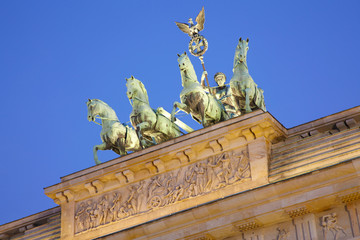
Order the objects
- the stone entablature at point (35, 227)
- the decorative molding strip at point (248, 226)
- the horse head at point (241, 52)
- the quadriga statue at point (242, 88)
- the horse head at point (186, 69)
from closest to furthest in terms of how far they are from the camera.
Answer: the decorative molding strip at point (248, 226) → the quadriga statue at point (242, 88) → the horse head at point (241, 52) → the horse head at point (186, 69) → the stone entablature at point (35, 227)

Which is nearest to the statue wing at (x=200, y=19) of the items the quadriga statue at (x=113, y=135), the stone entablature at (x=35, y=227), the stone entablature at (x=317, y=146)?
the quadriga statue at (x=113, y=135)

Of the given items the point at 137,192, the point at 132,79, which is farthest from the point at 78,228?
the point at 132,79

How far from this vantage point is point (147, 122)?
33312 mm

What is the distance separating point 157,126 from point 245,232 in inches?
221

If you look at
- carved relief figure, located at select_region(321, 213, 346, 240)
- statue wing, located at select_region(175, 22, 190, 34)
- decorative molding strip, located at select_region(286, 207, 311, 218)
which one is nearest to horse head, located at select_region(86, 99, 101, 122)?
statue wing, located at select_region(175, 22, 190, 34)

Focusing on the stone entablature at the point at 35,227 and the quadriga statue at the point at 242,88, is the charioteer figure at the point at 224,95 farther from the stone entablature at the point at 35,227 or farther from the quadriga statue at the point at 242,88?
the stone entablature at the point at 35,227

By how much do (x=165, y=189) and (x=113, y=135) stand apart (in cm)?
348

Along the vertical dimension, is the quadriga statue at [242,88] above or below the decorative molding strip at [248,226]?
above

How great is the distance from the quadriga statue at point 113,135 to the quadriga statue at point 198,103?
1.64 meters

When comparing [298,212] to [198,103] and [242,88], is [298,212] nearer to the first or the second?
[242,88]

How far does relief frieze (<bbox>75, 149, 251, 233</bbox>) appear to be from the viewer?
99.4ft

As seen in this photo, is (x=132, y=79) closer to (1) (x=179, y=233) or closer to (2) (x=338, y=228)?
(1) (x=179, y=233)

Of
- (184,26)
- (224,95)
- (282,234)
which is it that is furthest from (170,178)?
(184,26)

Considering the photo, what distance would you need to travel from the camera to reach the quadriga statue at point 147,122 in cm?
3328
